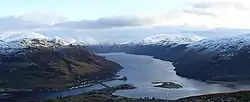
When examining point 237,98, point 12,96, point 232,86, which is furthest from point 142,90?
point 237,98

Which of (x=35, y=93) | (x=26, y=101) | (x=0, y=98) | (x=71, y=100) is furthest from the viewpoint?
(x=35, y=93)

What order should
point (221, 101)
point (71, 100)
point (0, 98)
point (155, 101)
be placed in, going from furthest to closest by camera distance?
point (0, 98) < point (71, 100) < point (155, 101) < point (221, 101)

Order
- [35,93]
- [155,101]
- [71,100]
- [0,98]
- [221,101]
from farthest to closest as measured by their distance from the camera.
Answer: [35,93]
[0,98]
[71,100]
[155,101]
[221,101]

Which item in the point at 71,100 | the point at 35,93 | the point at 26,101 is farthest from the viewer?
the point at 35,93

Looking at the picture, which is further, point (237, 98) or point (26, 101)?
point (26, 101)

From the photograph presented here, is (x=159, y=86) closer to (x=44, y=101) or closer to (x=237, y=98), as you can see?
(x=44, y=101)

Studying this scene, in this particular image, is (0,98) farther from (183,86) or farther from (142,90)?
(183,86)

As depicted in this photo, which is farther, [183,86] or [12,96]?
[183,86]

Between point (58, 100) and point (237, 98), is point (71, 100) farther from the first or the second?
point (237, 98)

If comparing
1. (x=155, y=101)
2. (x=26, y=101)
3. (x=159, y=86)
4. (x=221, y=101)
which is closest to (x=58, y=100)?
(x=26, y=101)
